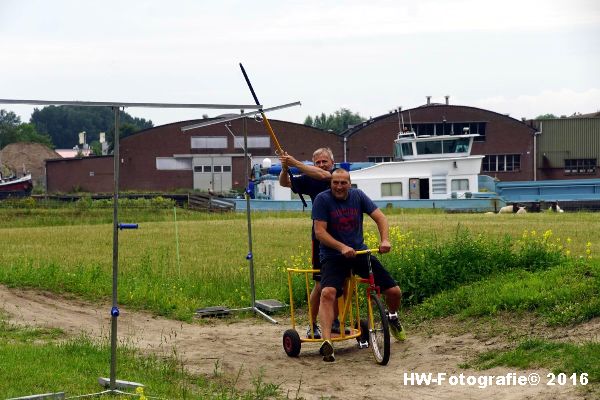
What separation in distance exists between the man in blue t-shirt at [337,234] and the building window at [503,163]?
64765 mm

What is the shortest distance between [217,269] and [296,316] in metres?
5.73

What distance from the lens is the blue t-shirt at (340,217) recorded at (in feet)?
32.4

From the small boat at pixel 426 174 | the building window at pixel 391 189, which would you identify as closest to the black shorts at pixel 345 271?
the small boat at pixel 426 174

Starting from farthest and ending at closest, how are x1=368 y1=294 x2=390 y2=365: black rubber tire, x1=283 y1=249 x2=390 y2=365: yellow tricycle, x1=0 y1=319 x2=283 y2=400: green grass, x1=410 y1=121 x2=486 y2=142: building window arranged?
x1=410 y1=121 x2=486 y2=142: building window → x1=283 y1=249 x2=390 y2=365: yellow tricycle → x1=368 y1=294 x2=390 y2=365: black rubber tire → x1=0 y1=319 x2=283 y2=400: green grass

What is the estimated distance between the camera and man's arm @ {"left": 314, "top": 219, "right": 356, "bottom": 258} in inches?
374

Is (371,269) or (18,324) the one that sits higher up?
(371,269)

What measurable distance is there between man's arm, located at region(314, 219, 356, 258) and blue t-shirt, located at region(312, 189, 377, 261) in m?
0.07

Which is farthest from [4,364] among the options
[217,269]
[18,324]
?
[217,269]

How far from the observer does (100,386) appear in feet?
27.3

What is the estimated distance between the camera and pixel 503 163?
73.2 m

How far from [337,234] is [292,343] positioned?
1.29 metres

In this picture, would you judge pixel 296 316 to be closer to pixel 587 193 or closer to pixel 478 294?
pixel 478 294

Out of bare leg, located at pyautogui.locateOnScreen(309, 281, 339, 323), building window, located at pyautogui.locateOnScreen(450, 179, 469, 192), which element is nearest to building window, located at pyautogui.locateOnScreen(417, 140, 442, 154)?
building window, located at pyautogui.locateOnScreen(450, 179, 469, 192)

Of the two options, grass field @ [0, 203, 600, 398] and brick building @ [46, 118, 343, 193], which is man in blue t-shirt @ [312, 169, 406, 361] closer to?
grass field @ [0, 203, 600, 398]
